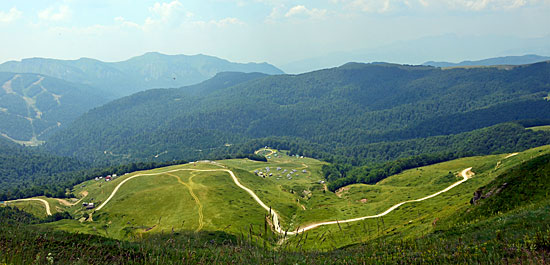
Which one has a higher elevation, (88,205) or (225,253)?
(225,253)

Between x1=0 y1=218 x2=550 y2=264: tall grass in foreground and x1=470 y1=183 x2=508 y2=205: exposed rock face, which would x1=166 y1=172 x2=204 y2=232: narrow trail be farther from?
x1=0 y1=218 x2=550 y2=264: tall grass in foreground

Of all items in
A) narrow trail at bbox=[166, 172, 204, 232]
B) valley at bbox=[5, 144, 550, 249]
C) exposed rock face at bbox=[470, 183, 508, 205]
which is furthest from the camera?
narrow trail at bbox=[166, 172, 204, 232]

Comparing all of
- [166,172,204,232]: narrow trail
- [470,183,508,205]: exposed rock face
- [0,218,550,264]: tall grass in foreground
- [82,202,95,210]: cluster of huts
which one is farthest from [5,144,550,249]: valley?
[0,218,550,264]: tall grass in foreground

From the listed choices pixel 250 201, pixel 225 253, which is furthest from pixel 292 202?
pixel 225 253

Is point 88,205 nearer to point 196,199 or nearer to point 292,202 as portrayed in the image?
point 196,199

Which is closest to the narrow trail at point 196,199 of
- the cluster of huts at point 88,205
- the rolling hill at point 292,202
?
the rolling hill at point 292,202

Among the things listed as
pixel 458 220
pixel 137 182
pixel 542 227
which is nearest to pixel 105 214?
pixel 137 182

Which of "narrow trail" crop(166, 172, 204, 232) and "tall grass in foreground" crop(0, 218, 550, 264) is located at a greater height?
"tall grass in foreground" crop(0, 218, 550, 264)

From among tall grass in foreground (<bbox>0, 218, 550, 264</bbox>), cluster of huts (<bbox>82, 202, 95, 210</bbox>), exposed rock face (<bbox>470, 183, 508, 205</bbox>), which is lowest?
cluster of huts (<bbox>82, 202, 95, 210</bbox>)

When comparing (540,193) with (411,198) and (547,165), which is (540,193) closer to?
(547,165)

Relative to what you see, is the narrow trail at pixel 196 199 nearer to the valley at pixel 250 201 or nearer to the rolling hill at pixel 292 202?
the rolling hill at pixel 292 202

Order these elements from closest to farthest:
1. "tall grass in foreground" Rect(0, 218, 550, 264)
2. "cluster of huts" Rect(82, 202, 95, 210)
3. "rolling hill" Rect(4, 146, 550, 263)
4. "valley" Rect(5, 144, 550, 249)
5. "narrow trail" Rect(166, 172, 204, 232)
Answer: "tall grass in foreground" Rect(0, 218, 550, 264)
"rolling hill" Rect(4, 146, 550, 263)
"valley" Rect(5, 144, 550, 249)
"narrow trail" Rect(166, 172, 204, 232)
"cluster of huts" Rect(82, 202, 95, 210)
